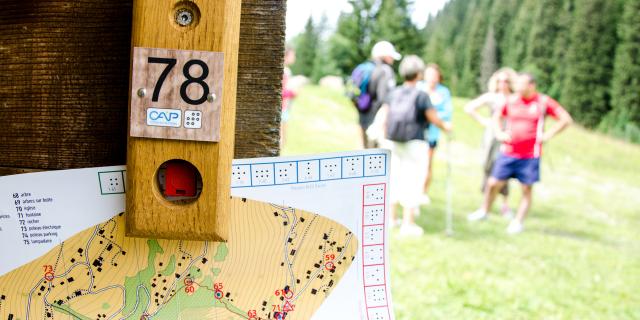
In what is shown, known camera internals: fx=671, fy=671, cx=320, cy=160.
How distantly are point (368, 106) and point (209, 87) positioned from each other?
5570 millimetres

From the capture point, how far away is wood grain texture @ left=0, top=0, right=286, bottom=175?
111 centimetres

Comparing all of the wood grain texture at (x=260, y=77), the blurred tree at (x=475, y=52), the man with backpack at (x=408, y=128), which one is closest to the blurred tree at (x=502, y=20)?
the blurred tree at (x=475, y=52)

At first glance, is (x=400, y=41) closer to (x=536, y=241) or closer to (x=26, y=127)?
(x=536, y=241)

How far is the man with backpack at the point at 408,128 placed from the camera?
554 centimetres

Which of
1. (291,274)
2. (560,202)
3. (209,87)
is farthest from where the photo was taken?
(560,202)

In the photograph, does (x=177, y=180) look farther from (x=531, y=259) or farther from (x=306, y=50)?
(x=306, y=50)

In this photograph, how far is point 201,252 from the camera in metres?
1.04

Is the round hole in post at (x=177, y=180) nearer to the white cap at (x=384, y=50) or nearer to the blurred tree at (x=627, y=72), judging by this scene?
the white cap at (x=384, y=50)

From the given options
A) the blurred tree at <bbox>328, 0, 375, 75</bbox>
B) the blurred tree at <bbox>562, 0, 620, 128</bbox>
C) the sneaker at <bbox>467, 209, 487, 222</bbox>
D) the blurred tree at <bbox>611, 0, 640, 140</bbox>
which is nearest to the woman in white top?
the sneaker at <bbox>467, 209, 487, 222</bbox>

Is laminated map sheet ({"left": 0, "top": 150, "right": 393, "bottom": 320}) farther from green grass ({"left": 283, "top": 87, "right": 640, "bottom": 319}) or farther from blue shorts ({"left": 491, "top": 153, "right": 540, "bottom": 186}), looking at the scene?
blue shorts ({"left": 491, "top": 153, "right": 540, "bottom": 186})

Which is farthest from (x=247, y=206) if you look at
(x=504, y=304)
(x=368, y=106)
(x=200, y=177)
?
(x=368, y=106)

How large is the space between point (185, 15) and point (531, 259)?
513cm

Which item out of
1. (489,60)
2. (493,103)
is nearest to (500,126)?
(493,103)

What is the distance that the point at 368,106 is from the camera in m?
6.48
